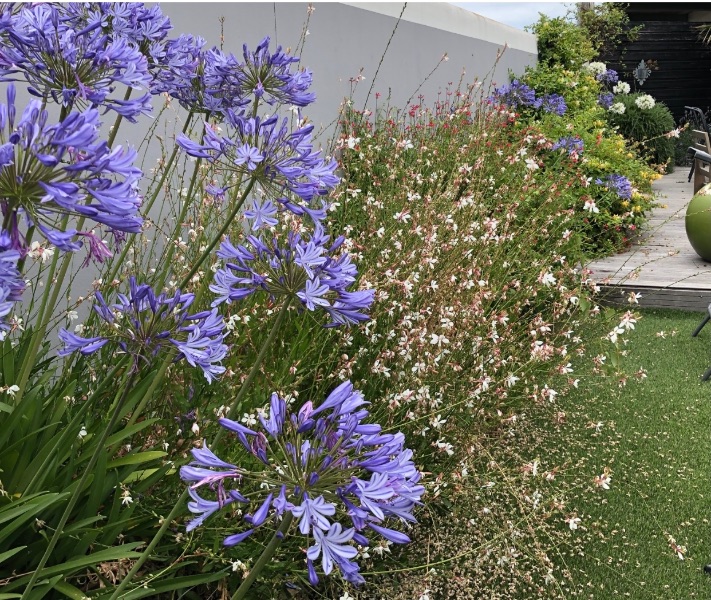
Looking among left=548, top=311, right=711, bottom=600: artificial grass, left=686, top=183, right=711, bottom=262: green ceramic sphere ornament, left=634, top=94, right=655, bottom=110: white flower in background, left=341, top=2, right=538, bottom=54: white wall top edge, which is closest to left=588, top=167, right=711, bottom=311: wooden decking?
left=686, top=183, right=711, bottom=262: green ceramic sphere ornament

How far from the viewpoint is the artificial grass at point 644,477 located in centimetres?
310

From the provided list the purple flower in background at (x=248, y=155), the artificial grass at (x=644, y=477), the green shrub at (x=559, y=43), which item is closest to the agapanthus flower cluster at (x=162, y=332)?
the purple flower in background at (x=248, y=155)

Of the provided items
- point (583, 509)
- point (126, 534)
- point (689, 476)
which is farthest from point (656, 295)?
point (126, 534)

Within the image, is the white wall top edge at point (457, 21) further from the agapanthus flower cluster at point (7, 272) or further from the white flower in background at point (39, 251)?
the agapanthus flower cluster at point (7, 272)

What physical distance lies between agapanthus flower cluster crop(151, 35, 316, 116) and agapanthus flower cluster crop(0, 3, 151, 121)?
1.65 ft

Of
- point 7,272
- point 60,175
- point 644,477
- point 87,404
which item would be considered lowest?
point 644,477

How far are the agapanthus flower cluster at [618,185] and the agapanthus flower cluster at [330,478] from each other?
23.6ft

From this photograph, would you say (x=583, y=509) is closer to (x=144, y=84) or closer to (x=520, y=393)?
(x=520, y=393)

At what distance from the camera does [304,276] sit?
1527mm

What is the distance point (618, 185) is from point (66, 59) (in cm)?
739

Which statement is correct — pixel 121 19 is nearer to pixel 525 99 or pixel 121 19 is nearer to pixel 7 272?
pixel 7 272

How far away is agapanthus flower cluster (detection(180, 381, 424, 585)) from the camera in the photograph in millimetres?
1041

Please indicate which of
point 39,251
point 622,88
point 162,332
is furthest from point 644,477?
point 622,88

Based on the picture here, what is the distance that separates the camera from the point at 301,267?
1.54 meters
